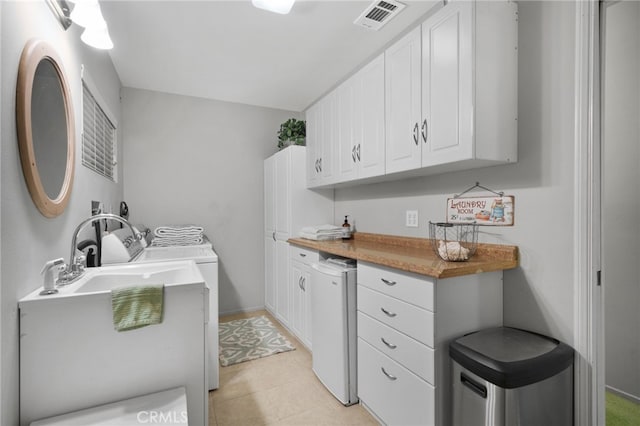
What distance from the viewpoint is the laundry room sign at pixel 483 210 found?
1604 mm

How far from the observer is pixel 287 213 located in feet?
10.1

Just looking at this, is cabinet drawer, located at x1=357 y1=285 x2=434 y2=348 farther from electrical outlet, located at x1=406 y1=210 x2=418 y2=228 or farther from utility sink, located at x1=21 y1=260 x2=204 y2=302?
utility sink, located at x1=21 y1=260 x2=204 y2=302

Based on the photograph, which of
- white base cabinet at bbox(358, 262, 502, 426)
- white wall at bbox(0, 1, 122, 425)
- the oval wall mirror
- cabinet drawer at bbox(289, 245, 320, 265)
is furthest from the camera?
cabinet drawer at bbox(289, 245, 320, 265)

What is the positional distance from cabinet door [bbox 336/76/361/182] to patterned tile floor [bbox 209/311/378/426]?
5.08ft

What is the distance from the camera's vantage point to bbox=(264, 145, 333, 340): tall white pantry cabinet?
119 inches

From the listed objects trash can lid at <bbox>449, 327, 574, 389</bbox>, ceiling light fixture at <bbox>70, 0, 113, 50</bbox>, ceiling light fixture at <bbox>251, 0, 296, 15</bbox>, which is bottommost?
trash can lid at <bbox>449, 327, 574, 389</bbox>

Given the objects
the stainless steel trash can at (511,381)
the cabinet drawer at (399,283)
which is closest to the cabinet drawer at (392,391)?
the stainless steel trash can at (511,381)

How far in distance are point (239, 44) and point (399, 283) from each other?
2175 millimetres

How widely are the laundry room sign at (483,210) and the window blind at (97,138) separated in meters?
2.24

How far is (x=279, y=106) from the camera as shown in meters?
3.81

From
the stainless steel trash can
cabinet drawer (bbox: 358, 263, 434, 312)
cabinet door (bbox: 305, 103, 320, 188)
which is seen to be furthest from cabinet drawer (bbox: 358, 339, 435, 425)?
cabinet door (bbox: 305, 103, 320, 188)

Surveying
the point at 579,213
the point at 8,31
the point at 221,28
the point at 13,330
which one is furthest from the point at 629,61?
the point at 13,330

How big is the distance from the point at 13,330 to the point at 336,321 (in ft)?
4.81

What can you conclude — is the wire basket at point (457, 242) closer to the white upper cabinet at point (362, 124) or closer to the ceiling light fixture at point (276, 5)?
the white upper cabinet at point (362, 124)
